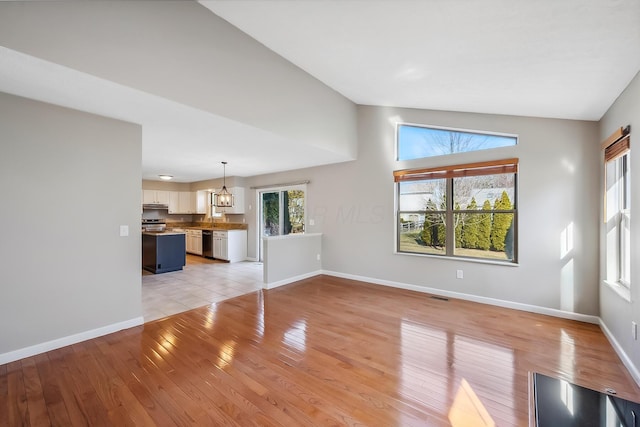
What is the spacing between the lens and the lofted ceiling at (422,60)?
6.11 feet

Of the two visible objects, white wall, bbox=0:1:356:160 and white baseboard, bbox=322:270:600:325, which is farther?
white baseboard, bbox=322:270:600:325

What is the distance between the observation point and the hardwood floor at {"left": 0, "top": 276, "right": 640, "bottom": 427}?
1812 mm

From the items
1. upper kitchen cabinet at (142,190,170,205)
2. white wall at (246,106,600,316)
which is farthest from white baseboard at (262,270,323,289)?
upper kitchen cabinet at (142,190,170,205)

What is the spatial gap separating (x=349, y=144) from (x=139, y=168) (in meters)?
3.29

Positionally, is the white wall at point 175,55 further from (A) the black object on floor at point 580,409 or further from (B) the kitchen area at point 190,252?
(A) the black object on floor at point 580,409

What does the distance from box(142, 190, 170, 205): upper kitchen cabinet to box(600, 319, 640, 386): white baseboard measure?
9330 mm

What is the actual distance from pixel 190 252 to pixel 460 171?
25.4ft

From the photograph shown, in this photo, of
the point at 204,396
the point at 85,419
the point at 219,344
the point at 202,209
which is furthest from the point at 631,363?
the point at 202,209

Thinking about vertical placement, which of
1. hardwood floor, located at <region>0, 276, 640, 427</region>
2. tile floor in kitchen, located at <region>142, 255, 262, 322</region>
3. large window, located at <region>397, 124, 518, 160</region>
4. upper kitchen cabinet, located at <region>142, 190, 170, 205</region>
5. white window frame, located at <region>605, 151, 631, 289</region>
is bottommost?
hardwood floor, located at <region>0, 276, 640, 427</region>

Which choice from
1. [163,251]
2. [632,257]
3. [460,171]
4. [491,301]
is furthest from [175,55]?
[491,301]

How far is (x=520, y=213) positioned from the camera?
12.1 ft

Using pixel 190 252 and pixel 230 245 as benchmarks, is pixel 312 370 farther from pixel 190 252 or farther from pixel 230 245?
pixel 190 252

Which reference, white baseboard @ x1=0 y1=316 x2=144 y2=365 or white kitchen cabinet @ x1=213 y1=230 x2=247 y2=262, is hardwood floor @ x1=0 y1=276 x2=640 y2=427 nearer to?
white baseboard @ x1=0 y1=316 x2=144 y2=365

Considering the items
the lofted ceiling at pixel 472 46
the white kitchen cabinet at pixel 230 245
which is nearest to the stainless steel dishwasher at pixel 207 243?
the white kitchen cabinet at pixel 230 245
